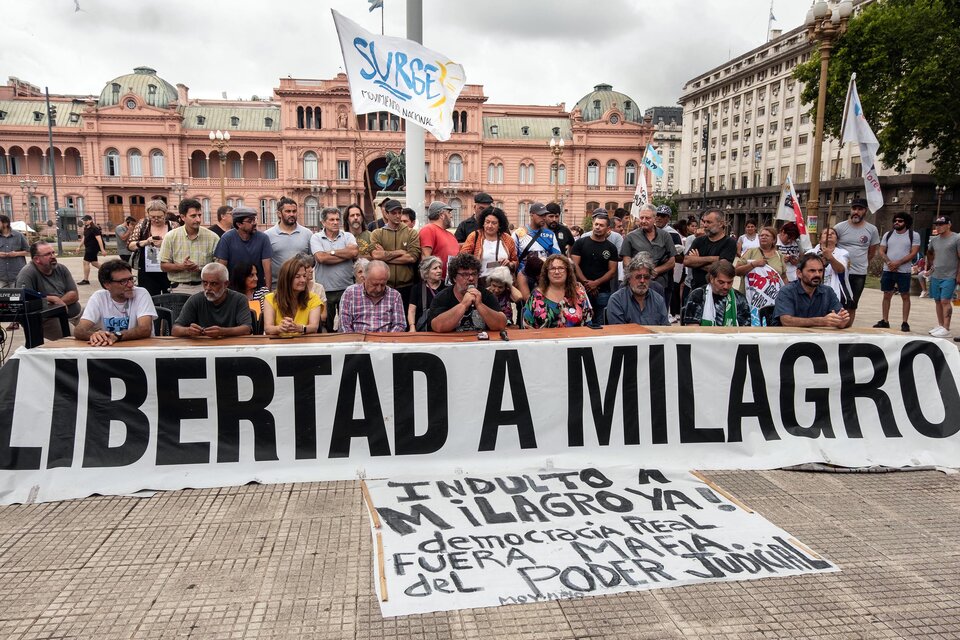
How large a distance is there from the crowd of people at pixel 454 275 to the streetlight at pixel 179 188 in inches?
2239

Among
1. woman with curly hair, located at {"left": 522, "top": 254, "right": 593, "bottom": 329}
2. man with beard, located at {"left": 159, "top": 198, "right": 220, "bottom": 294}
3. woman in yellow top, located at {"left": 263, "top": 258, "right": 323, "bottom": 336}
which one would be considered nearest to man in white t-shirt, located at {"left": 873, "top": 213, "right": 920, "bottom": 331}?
woman with curly hair, located at {"left": 522, "top": 254, "right": 593, "bottom": 329}

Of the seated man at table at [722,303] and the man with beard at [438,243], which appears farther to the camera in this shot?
the man with beard at [438,243]

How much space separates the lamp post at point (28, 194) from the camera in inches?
2299

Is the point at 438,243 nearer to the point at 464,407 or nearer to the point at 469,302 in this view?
the point at 469,302

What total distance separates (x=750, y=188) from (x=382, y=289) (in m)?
68.9

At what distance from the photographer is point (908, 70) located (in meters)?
26.5

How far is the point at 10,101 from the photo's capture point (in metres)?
63.1

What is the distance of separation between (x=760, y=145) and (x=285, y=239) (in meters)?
70.3

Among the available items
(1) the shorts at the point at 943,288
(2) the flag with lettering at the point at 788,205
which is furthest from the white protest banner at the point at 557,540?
(1) the shorts at the point at 943,288

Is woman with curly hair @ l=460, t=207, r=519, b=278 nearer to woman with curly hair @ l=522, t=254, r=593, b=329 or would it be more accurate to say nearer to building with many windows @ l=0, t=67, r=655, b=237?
woman with curly hair @ l=522, t=254, r=593, b=329

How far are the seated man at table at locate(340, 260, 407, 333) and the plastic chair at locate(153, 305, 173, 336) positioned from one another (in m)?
1.72

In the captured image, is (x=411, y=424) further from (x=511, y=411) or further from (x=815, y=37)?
(x=815, y=37)

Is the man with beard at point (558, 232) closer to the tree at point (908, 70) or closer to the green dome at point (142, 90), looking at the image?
the tree at point (908, 70)

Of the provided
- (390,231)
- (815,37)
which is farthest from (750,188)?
(390,231)
